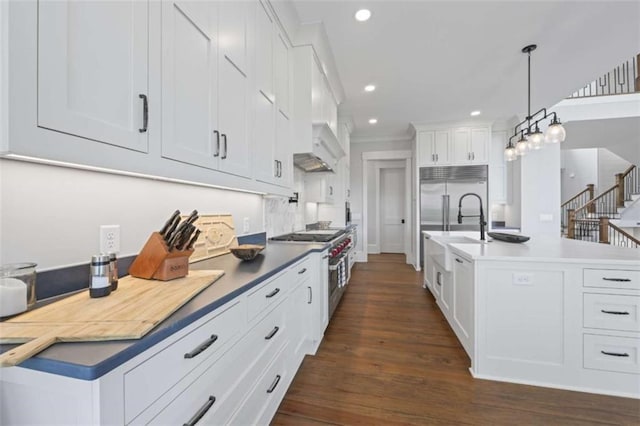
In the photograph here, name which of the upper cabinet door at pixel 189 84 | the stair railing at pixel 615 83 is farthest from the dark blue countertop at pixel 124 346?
the stair railing at pixel 615 83

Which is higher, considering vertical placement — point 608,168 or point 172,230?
point 608,168

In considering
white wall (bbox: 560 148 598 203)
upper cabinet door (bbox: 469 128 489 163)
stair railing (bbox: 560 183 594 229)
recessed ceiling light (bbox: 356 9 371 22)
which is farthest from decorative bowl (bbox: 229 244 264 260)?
white wall (bbox: 560 148 598 203)

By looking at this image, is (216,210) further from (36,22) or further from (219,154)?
(36,22)

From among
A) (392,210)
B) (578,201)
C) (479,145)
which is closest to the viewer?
(479,145)

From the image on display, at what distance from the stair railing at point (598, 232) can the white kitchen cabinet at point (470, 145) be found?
10.5ft

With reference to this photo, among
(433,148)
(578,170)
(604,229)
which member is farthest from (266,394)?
(578,170)

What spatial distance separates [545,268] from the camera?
181cm

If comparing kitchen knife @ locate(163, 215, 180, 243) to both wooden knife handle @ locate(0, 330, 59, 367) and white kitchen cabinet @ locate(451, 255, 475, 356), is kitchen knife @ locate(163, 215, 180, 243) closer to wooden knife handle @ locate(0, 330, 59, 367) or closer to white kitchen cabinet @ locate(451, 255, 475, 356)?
wooden knife handle @ locate(0, 330, 59, 367)

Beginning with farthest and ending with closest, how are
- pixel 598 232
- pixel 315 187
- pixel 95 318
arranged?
pixel 598 232 < pixel 315 187 < pixel 95 318

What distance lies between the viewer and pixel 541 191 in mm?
4715

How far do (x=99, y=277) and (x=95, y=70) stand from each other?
64 centimetres

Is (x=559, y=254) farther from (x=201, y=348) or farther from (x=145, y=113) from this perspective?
(x=145, y=113)

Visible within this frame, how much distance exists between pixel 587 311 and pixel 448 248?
1002 millimetres

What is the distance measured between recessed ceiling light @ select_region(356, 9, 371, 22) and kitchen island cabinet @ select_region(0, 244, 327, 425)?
2187 millimetres
